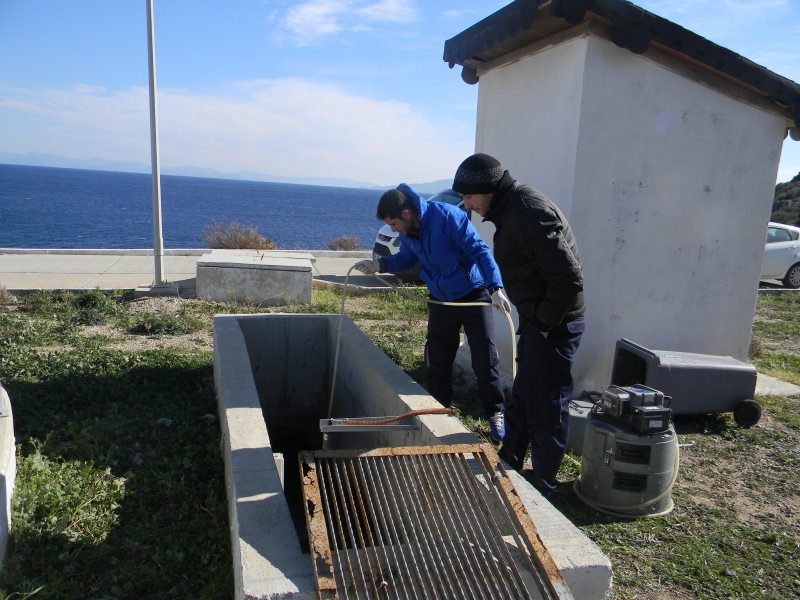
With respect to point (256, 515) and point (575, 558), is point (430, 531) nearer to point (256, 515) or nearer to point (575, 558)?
point (575, 558)

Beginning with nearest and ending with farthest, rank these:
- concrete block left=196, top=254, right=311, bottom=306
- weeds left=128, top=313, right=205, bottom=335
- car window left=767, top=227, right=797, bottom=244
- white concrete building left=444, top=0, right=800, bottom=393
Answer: white concrete building left=444, top=0, right=800, bottom=393, weeds left=128, top=313, right=205, bottom=335, concrete block left=196, top=254, right=311, bottom=306, car window left=767, top=227, right=797, bottom=244

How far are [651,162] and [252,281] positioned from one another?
5651 millimetres


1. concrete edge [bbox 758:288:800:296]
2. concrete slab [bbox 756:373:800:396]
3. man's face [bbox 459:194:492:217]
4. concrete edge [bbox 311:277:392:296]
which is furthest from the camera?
concrete edge [bbox 758:288:800:296]

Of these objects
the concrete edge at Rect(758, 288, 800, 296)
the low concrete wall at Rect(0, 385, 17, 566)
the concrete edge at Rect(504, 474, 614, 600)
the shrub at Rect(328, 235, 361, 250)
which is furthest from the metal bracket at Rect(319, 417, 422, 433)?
the shrub at Rect(328, 235, 361, 250)

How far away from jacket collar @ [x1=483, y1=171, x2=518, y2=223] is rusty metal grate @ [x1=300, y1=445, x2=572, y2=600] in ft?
4.33

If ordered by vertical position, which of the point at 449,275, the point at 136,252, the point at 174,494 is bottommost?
the point at 174,494

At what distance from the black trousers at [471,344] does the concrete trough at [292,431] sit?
1.29ft

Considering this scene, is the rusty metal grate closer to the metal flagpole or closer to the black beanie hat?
the black beanie hat

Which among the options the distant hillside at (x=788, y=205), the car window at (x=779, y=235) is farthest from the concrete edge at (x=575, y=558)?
the distant hillside at (x=788, y=205)

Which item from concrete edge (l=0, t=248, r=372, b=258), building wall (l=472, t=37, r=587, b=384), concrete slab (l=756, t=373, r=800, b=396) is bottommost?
concrete slab (l=756, t=373, r=800, b=396)

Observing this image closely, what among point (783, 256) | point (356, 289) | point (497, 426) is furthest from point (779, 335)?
point (497, 426)

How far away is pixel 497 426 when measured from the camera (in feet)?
14.6

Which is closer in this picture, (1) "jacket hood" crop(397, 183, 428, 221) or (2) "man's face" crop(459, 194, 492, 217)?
(2) "man's face" crop(459, 194, 492, 217)

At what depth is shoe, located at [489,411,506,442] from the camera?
4.46 metres
